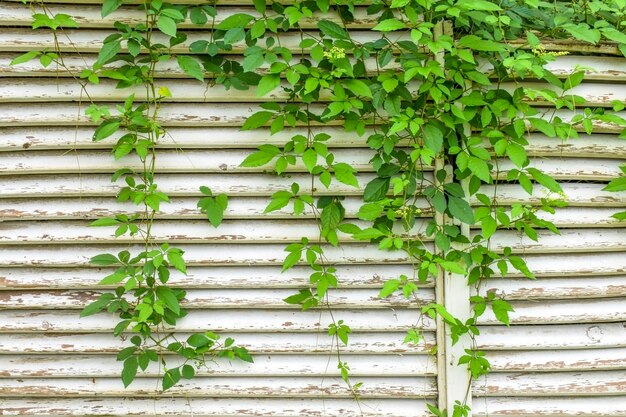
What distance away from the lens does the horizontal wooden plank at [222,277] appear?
252 cm

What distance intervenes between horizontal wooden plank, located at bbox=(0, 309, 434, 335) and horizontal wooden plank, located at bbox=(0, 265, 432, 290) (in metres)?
0.13

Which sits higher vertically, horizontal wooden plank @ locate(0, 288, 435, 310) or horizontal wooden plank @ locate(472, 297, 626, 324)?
horizontal wooden plank @ locate(0, 288, 435, 310)

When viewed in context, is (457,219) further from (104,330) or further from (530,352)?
(104,330)

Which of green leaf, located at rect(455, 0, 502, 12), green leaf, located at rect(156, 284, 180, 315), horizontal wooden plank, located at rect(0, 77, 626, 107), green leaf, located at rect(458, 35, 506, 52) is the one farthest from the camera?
horizontal wooden plank, located at rect(0, 77, 626, 107)

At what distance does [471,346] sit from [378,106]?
1.16 meters

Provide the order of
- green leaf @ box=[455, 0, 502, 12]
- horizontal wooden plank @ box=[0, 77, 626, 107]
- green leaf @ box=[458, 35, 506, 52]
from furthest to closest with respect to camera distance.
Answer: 1. horizontal wooden plank @ box=[0, 77, 626, 107]
2. green leaf @ box=[458, 35, 506, 52]
3. green leaf @ box=[455, 0, 502, 12]

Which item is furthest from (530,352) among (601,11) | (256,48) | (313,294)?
(256,48)

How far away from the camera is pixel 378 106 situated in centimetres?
235

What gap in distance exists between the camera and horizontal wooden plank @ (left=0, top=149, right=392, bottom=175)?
98.4 inches

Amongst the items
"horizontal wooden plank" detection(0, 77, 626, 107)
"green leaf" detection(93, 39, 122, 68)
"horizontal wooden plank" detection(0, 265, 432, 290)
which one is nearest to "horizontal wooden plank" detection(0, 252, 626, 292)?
"horizontal wooden plank" detection(0, 265, 432, 290)

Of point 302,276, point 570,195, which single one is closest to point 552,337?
point 570,195

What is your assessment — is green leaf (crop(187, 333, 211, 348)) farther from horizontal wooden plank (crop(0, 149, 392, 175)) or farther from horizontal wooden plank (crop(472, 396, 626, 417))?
horizontal wooden plank (crop(472, 396, 626, 417))

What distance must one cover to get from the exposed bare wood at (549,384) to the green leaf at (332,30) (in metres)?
1.66

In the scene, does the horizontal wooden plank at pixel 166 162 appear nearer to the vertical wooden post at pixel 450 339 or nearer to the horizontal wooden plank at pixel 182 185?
the horizontal wooden plank at pixel 182 185
